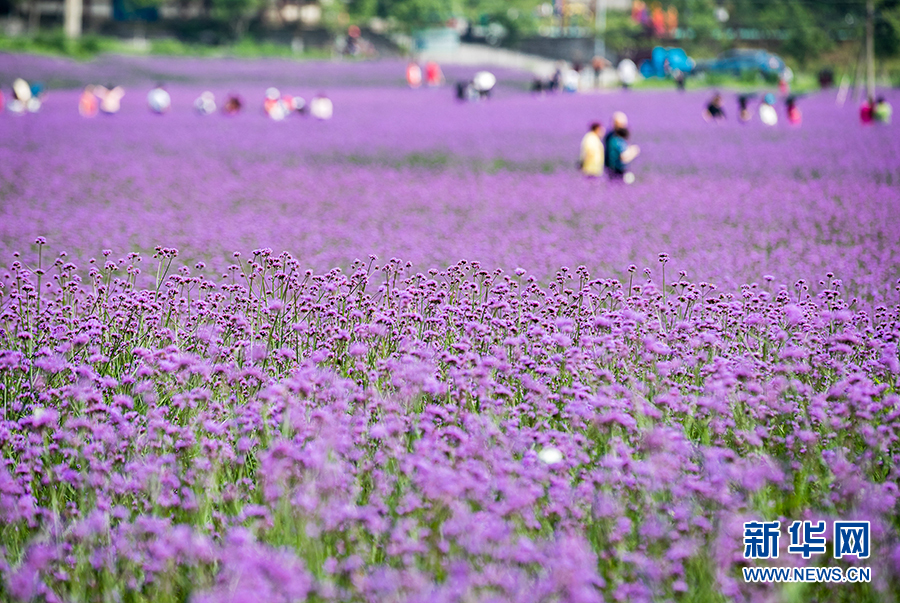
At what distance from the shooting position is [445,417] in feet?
10.5

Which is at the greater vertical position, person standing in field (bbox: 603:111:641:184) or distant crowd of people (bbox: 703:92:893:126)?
distant crowd of people (bbox: 703:92:893:126)

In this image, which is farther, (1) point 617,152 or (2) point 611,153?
(2) point 611,153

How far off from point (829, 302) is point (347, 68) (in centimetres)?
5376

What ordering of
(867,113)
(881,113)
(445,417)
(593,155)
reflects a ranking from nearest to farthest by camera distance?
1. (445,417)
2. (593,155)
3. (867,113)
4. (881,113)

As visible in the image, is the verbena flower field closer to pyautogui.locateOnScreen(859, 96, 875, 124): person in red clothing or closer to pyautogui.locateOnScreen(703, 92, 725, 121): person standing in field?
pyautogui.locateOnScreen(859, 96, 875, 124): person in red clothing

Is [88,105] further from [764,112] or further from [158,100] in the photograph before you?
[764,112]

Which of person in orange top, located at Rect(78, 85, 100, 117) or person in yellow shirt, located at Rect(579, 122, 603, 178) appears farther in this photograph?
person in orange top, located at Rect(78, 85, 100, 117)

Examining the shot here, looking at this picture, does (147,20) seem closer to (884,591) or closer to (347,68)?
(347,68)

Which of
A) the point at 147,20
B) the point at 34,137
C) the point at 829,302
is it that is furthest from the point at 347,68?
the point at 829,302

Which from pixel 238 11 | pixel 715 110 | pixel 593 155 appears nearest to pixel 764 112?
pixel 715 110

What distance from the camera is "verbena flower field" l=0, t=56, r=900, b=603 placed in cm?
262

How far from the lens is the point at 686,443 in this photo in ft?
10.7

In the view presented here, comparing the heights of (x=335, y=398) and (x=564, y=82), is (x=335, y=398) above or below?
below

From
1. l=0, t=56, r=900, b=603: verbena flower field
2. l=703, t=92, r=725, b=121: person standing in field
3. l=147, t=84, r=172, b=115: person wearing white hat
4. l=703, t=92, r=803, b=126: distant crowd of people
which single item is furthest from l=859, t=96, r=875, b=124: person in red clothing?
l=147, t=84, r=172, b=115: person wearing white hat
